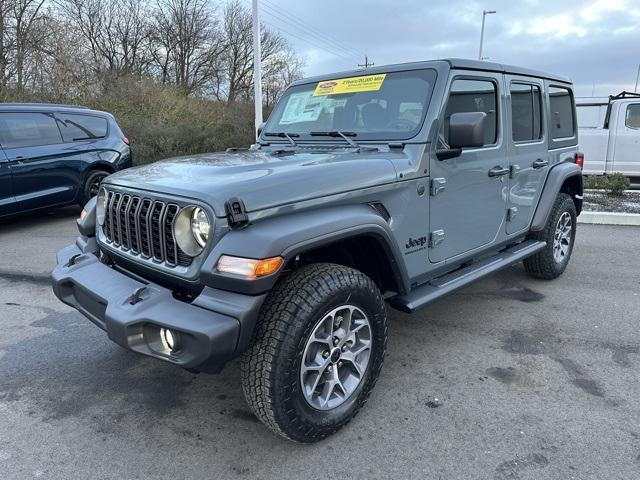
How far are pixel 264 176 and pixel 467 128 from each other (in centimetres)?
128

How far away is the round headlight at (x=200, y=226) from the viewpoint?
2234 mm

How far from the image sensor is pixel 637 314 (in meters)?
4.16

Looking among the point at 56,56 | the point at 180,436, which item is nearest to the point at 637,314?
the point at 180,436

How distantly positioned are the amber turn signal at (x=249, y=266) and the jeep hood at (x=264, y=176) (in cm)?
21

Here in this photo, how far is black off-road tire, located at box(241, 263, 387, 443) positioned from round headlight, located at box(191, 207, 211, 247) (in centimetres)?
40

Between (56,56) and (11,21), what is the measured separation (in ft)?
4.75

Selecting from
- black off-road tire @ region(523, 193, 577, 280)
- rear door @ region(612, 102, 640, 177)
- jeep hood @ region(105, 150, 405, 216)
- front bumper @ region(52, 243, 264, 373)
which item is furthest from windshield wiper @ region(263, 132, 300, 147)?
rear door @ region(612, 102, 640, 177)

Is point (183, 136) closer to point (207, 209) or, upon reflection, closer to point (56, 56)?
point (56, 56)

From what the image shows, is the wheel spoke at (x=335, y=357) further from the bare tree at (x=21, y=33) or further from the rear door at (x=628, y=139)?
the bare tree at (x=21, y=33)

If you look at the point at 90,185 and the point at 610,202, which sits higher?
the point at 90,185

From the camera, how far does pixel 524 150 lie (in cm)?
403

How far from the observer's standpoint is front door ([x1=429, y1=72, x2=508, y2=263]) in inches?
124

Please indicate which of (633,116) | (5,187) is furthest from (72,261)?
(633,116)

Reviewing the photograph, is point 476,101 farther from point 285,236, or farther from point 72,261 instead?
point 72,261
